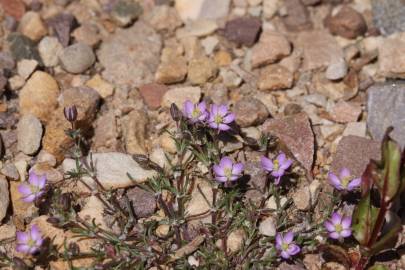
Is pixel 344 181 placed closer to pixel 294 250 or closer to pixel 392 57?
pixel 294 250

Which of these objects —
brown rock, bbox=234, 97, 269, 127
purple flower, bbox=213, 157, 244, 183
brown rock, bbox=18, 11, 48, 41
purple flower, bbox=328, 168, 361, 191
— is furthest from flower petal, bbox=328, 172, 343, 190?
A: brown rock, bbox=18, 11, 48, 41

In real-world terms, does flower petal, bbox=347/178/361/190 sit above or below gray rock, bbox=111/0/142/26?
below

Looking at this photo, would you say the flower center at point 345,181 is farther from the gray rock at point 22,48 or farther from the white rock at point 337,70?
the gray rock at point 22,48

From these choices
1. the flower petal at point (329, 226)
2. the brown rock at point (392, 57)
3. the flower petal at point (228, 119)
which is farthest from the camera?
the brown rock at point (392, 57)

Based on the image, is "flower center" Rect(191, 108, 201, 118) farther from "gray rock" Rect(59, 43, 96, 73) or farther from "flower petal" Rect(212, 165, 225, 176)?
"gray rock" Rect(59, 43, 96, 73)

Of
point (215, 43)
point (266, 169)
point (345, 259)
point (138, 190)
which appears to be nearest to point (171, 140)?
point (138, 190)

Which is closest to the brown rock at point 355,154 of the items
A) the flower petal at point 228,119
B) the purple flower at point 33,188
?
the flower petal at point 228,119
